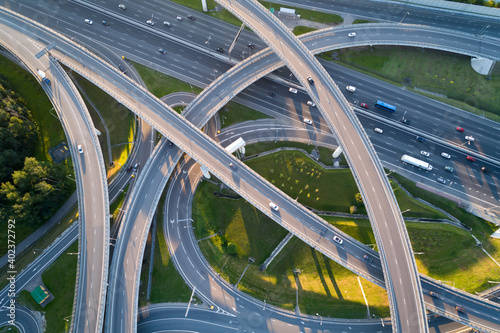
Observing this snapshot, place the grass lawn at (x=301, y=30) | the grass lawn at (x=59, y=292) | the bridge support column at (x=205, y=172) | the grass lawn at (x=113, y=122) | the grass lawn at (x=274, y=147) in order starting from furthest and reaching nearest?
the grass lawn at (x=301, y=30) < the grass lawn at (x=113, y=122) < the grass lawn at (x=274, y=147) < the bridge support column at (x=205, y=172) < the grass lawn at (x=59, y=292)

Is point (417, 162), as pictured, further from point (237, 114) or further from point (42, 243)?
point (42, 243)

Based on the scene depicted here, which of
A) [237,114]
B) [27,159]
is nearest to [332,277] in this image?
[237,114]

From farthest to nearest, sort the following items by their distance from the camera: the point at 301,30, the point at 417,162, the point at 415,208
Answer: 1. the point at 301,30
2. the point at 417,162
3. the point at 415,208

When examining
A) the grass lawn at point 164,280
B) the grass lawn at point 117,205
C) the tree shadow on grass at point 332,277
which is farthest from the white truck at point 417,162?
the grass lawn at point 117,205

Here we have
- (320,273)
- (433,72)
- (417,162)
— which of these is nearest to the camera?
(320,273)

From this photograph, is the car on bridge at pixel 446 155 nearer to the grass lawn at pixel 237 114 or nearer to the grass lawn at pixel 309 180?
the grass lawn at pixel 309 180

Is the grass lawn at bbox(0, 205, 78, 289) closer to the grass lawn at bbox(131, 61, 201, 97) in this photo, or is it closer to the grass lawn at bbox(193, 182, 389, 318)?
the grass lawn at bbox(193, 182, 389, 318)

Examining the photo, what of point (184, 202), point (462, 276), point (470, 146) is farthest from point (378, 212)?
point (184, 202)
